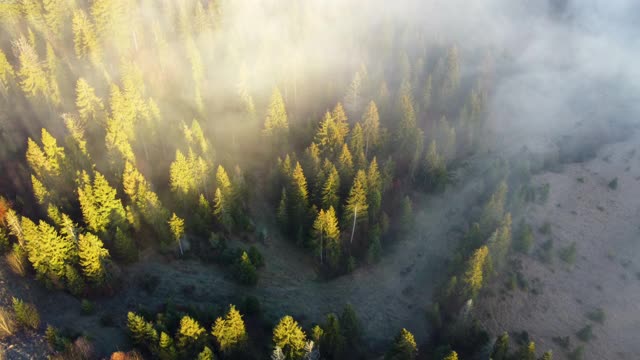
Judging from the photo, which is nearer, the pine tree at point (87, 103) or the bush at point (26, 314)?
the bush at point (26, 314)

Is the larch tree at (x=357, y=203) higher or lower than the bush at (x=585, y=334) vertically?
higher

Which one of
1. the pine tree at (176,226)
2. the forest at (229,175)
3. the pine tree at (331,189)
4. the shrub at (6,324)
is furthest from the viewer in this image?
the pine tree at (331,189)

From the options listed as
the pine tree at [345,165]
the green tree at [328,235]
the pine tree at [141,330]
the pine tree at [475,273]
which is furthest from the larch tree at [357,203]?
the pine tree at [141,330]

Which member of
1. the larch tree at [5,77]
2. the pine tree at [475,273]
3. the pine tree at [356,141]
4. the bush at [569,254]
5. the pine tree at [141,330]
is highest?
the larch tree at [5,77]

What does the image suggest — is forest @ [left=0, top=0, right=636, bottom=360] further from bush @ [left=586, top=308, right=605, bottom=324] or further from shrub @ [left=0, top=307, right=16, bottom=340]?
bush @ [left=586, top=308, right=605, bottom=324]

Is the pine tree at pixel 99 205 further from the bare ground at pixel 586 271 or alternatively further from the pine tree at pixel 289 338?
the bare ground at pixel 586 271

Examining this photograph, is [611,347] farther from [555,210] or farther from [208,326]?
[208,326]

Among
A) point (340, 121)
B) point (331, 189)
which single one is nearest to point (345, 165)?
point (331, 189)
